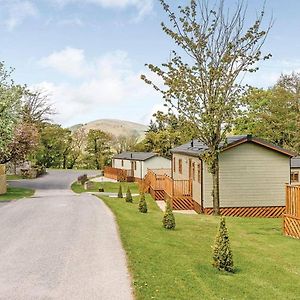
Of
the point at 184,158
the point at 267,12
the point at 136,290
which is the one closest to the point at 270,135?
the point at 184,158

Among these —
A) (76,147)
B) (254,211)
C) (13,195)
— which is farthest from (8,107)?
(76,147)

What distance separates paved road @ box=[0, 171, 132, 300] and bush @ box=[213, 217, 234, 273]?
8.48 feet

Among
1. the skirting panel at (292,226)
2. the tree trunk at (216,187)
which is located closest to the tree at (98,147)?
the tree trunk at (216,187)

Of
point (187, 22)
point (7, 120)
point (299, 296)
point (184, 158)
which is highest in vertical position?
point (187, 22)

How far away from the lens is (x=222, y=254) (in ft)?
37.7

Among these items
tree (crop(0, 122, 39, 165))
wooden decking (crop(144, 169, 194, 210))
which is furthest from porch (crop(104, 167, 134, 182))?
wooden decking (crop(144, 169, 194, 210))

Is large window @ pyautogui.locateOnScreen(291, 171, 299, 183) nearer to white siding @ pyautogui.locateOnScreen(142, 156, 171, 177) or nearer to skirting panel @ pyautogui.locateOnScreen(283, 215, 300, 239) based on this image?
skirting panel @ pyautogui.locateOnScreen(283, 215, 300, 239)

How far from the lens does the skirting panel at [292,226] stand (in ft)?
58.0

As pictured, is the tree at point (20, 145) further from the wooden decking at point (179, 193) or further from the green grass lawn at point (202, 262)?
the green grass lawn at point (202, 262)

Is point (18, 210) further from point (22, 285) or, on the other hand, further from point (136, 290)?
point (136, 290)

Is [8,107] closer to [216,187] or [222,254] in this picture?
[216,187]

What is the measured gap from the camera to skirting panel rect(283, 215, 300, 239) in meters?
17.7

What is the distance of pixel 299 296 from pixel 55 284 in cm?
587

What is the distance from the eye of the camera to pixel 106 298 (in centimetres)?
894
